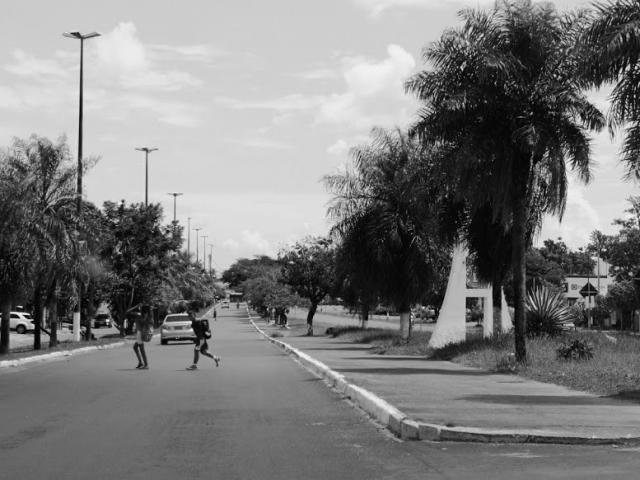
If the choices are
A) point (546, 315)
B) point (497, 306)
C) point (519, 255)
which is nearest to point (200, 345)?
point (519, 255)

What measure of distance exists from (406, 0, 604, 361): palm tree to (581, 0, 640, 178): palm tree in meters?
5.56

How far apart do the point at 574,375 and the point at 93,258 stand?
2481 cm

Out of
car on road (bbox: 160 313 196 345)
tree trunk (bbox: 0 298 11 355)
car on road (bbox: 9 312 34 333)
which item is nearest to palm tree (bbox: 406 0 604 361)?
tree trunk (bbox: 0 298 11 355)

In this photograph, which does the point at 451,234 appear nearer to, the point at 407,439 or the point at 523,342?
the point at 523,342

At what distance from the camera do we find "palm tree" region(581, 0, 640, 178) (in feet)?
52.3

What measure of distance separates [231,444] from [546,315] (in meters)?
20.4

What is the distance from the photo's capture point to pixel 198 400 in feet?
54.3

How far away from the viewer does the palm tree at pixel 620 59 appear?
627 inches

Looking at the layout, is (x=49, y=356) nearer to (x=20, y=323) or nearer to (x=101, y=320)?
(x=20, y=323)

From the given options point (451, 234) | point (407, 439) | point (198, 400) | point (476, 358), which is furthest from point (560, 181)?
point (407, 439)

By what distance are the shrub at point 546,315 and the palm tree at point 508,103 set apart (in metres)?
5.91

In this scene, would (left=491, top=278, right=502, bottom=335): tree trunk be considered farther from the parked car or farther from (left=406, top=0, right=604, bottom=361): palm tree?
the parked car

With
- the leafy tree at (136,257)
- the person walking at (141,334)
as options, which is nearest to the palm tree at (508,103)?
the person walking at (141,334)

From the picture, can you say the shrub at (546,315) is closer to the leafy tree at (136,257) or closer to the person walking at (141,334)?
the person walking at (141,334)
